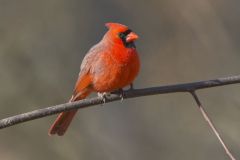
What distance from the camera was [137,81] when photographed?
843 cm

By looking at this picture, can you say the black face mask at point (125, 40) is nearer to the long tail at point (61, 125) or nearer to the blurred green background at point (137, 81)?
the long tail at point (61, 125)

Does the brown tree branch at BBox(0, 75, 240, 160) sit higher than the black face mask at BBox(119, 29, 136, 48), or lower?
higher

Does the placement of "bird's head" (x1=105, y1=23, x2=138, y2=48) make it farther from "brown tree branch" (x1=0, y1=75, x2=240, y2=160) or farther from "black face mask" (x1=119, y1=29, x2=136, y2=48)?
"brown tree branch" (x1=0, y1=75, x2=240, y2=160)

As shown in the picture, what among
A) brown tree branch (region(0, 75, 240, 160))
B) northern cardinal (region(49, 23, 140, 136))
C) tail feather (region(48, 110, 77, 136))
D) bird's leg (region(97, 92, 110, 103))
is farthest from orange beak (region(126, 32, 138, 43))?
brown tree branch (region(0, 75, 240, 160))

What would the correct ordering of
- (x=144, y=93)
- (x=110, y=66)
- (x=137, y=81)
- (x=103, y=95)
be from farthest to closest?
1. (x=137, y=81)
2. (x=110, y=66)
3. (x=103, y=95)
4. (x=144, y=93)

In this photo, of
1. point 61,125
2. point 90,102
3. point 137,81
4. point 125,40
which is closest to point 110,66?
point 125,40

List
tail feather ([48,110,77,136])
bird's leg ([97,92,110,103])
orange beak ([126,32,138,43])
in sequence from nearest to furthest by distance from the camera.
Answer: bird's leg ([97,92,110,103])
orange beak ([126,32,138,43])
tail feather ([48,110,77,136])

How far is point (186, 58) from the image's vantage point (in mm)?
8109

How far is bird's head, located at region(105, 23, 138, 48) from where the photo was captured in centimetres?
473

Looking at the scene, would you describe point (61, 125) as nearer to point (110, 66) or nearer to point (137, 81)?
point (110, 66)

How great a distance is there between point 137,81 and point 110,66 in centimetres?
376

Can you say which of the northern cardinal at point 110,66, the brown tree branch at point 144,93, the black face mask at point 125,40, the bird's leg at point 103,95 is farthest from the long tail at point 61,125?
the brown tree branch at point 144,93

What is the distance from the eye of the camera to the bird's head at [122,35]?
473 centimetres

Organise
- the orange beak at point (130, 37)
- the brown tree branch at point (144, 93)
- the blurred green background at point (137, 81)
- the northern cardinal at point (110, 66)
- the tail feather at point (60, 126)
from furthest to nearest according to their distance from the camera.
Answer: the blurred green background at point (137, 81), the tail feather at point (60, 126), the orange beak at point (130, 37), the northern cardinal at point (110, 66), the brown tree branch at point (144, 93)
